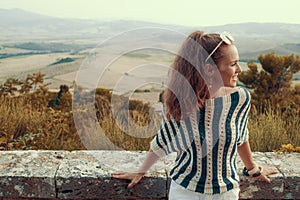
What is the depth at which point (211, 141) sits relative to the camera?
5.77 feet

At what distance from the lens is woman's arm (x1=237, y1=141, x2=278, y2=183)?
6.51 feet

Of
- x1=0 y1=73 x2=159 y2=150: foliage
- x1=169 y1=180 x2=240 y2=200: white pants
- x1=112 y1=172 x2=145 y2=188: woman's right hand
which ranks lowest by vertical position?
x1=0 y1=73 x2=159 y2=150: foliage

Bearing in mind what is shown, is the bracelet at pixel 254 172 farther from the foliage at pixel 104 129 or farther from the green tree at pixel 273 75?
the green tree at pixel 273 75

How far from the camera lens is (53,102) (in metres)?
7.00

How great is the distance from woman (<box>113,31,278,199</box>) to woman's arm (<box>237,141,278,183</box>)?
142 mm

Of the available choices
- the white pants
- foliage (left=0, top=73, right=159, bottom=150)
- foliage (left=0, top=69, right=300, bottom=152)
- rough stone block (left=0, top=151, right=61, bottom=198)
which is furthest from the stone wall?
foliage (left=0, top=73, right=159, bottom=150)

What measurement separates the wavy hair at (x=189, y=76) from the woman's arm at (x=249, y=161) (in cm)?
43

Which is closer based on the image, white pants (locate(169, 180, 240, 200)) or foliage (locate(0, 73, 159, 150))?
white pants (locate(169, 180, 240, 200))

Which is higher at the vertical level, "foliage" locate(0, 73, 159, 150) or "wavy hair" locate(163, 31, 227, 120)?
"wavy hair" locate(163, 31, 227, 120)

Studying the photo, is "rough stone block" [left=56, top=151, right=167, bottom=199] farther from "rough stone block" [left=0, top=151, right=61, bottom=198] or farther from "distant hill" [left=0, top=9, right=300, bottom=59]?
"distant hill" [left=0, top=9, right=300, bottom=59]

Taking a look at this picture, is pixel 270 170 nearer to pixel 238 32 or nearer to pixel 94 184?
pixel 94 184

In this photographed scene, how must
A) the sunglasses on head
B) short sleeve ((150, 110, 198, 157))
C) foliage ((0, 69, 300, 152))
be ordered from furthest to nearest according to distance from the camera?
foliage ((0, 69, 300, 152)) < short sleeve ((150, 110, 198, 157)) < the sunglasses on head

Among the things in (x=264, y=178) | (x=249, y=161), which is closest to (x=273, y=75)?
(x=264, y=178)

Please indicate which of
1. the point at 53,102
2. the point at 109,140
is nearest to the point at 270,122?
the point at 109,140
